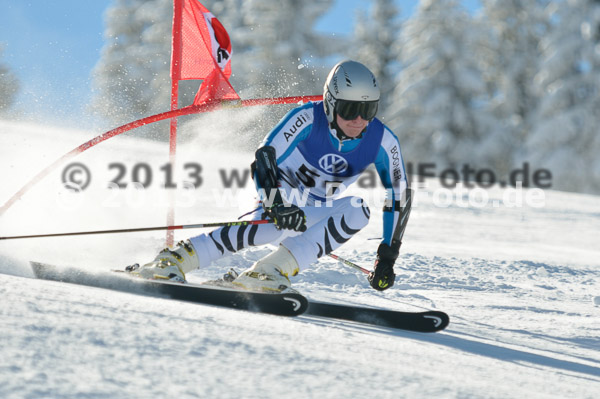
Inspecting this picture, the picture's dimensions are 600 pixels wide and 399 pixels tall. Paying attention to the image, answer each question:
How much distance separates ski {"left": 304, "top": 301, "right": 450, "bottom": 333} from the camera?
9.79 feet

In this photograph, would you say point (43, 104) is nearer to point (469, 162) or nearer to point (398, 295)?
point (398, 295)

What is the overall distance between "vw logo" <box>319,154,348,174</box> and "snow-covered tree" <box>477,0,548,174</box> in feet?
78.4

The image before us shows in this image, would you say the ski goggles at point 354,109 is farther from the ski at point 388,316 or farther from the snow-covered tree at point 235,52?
the snow-covered tree at point 235,52

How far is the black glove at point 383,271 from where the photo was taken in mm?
3508

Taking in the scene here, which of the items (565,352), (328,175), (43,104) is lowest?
(565,352)

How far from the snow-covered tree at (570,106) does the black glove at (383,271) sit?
2173 cm

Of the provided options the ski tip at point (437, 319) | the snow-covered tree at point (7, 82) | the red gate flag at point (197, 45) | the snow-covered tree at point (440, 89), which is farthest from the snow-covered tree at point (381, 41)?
the ski tip at point (437, 319)

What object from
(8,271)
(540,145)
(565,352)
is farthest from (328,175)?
(540,145)

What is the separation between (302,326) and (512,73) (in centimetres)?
2664

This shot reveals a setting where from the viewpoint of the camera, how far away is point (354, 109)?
3.47m

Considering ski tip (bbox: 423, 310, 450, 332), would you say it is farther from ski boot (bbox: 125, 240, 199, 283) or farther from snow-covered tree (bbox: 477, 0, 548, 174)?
snow-covered tree (bbox: 477, 0, 548, 174)

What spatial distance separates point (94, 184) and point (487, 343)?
25.9 ft

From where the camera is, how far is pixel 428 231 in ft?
27.0

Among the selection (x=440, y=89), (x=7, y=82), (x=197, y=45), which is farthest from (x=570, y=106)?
(x=197, y=45)
